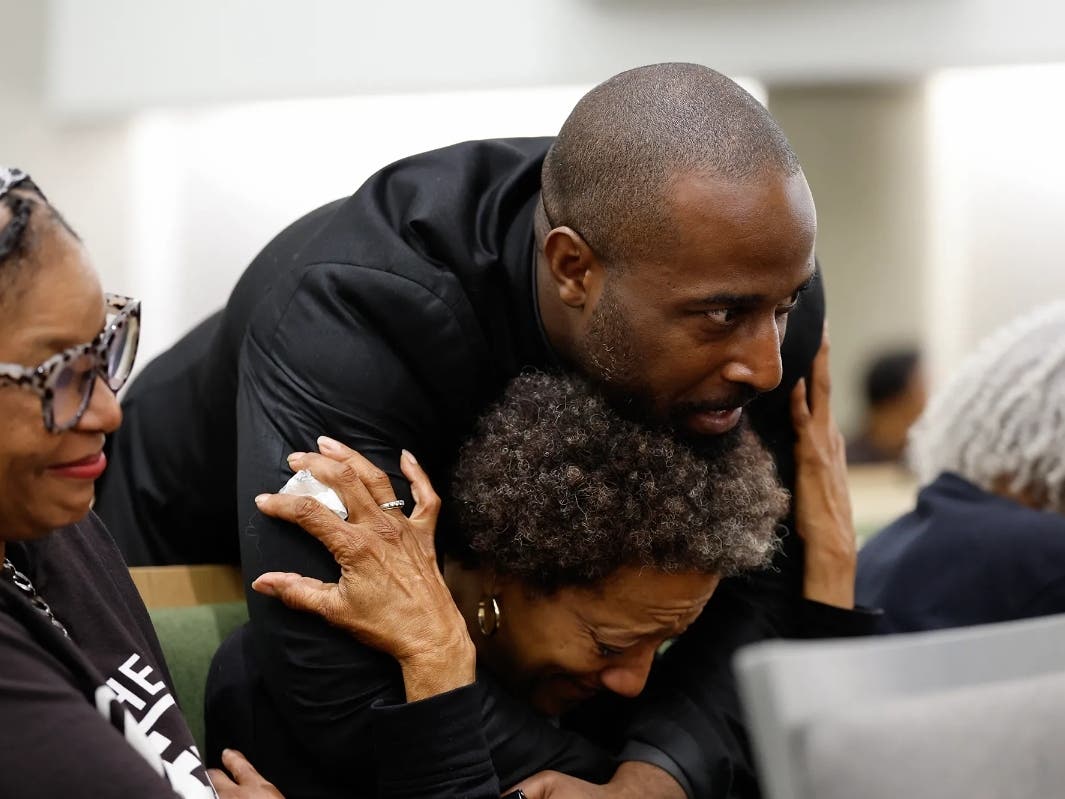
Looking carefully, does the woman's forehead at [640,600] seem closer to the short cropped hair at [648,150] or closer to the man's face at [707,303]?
the man's face at [707,303]

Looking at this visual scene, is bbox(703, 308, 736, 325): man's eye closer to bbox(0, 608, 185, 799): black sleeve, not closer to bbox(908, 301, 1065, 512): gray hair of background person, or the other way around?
bbox(0, 608, 185, 799): black sleeve

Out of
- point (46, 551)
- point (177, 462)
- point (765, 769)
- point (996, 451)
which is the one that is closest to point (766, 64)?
point (996, 451)

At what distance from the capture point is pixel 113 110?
146 inches

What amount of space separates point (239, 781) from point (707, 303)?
722 millimetres

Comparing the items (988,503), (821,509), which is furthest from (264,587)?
(988,503)

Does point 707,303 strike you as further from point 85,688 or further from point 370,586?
point 85,688

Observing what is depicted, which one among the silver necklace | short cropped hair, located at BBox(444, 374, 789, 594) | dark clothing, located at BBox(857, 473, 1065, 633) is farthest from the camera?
dark clothing, located at BBox(857, 473, 1065, 633)

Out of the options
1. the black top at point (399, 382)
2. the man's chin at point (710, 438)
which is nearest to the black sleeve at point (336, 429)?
the black top at point (399, 382)

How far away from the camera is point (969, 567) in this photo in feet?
7.06

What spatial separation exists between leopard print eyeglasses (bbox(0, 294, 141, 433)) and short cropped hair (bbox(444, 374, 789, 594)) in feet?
1.54

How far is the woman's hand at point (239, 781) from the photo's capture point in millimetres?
1589

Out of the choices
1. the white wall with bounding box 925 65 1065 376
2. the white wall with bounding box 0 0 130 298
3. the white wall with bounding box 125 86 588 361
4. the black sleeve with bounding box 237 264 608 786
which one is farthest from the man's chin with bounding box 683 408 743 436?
the white wall with bounding box 925 65 1065 376

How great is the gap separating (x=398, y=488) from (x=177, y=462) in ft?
1.73

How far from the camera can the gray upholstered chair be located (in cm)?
86
